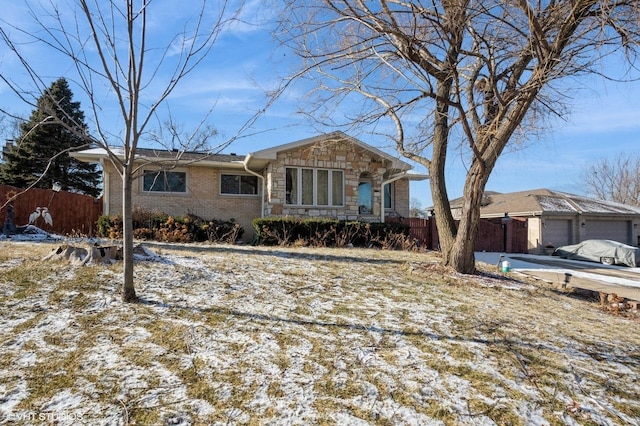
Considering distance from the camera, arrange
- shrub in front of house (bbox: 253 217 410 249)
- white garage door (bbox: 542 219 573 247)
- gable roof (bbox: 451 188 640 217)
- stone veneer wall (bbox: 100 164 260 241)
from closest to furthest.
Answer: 1. shrub in front of house (bbox: 253 217 410 249)
2. stone veneer wall (bbox: 100 164 260 241)
3. white garage door (bbox: 542 219 573 247)
4. gable roof (bbox: 451 188 640 217)

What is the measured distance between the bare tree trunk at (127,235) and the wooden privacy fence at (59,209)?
8.74 meters

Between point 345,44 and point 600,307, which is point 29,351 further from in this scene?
point 600,307

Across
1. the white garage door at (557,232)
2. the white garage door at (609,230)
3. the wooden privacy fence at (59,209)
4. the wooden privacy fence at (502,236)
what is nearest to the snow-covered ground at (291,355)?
the wooden privacy fence at (59,209)

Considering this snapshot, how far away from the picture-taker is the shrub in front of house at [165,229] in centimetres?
1095

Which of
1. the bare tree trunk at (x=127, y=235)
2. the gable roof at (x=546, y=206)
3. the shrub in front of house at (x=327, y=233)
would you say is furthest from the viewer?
the gable roof at (x=546, y=206)

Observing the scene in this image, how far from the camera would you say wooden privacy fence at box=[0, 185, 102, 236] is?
12.1 m

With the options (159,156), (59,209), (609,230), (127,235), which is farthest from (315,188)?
(609,230)

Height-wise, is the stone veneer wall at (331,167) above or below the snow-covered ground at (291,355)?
above

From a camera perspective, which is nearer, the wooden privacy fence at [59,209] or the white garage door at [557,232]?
the wooden privacy fence at [59,209]

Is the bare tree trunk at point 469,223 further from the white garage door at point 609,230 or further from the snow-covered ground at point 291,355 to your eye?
the white garage door at point 609,230

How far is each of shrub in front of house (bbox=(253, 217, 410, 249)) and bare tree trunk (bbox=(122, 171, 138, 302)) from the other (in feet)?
22.2

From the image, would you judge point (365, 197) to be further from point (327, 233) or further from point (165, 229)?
point (165, 229)

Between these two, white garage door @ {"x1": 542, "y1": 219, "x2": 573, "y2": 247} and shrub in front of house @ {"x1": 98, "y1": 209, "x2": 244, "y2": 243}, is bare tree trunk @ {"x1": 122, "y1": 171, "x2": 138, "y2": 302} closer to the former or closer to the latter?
shrub in front of house @ {"x1": 98, "y1": 209, "x2": 244, "y2": 243}

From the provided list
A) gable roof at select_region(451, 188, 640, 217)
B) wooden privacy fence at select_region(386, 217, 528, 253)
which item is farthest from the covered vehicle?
gable roof at select_region(451, 188, 640, 217)
